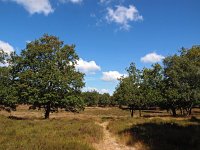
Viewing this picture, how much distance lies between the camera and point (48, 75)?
133ft

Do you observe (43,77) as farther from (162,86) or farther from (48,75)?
(162,86)

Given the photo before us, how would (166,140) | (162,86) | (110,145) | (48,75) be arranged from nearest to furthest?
(110,145)
(166,140)
(48,75)
(162,86)

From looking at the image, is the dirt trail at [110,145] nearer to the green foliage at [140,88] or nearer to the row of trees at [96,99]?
the green foliage at [140,88]

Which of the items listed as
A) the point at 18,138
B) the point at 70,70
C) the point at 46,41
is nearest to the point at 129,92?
the point at 70,70

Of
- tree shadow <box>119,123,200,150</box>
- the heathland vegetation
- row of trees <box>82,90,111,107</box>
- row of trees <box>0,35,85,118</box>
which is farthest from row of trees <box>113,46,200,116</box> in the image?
row of trees <box>82,90,111,107</box>

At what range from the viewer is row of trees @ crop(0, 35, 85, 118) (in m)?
41.2

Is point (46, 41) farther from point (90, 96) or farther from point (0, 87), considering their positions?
point (90, 96)

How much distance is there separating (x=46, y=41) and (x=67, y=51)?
344 cm

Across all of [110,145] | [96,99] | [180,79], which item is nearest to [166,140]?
[110,145]

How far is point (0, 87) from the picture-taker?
4250 cm

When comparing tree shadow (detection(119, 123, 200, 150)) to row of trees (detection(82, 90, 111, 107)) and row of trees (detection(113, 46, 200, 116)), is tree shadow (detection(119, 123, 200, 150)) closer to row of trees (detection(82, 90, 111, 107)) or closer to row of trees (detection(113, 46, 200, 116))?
row of trees (detection(113, 46, 200, 116))

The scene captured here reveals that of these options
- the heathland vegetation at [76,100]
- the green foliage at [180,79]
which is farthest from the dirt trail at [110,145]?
the green foliage at [180,79]

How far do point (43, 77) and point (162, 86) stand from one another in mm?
27504

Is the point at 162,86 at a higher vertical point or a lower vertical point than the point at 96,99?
lower
